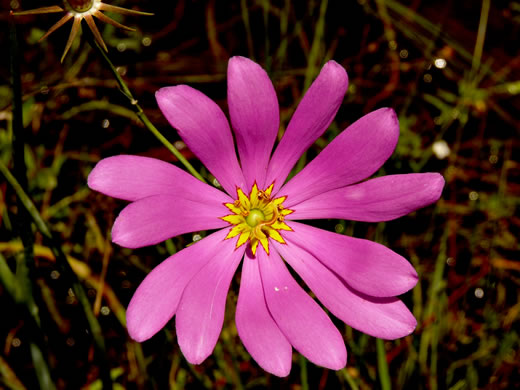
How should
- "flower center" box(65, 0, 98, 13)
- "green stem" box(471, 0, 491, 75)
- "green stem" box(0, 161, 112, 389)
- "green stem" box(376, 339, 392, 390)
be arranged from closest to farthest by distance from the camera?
"flower center" box(65, 0, 98, 13) < "green stem" box(0, 161, 112, 389) < "green stem" box(376, 339, 392, 390) < "green stem" box(471, 0, 491, 75)

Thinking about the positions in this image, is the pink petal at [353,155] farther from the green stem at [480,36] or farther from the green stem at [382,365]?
the green stem at [480,36]

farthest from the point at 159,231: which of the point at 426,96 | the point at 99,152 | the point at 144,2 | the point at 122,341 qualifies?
the point at 426,96

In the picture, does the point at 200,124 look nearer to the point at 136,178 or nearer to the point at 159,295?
the point at 136,178

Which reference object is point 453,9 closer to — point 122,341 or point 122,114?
point 122,114

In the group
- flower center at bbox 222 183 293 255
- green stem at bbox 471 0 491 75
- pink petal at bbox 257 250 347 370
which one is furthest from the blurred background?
pink petal at bbox 257 250 347 370

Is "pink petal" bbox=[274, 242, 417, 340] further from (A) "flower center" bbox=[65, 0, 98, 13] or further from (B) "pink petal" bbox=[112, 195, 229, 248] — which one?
(A) "flower center" bbox=[65, 0, 98, 13]

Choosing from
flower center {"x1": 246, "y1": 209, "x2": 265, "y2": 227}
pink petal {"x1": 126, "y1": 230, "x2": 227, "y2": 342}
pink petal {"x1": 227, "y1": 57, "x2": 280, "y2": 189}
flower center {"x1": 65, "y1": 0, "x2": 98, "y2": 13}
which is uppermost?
flower center {"x1": 65, "y1": 0, "x2": 98, "y2": 13}

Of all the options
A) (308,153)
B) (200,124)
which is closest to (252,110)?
(200,124)

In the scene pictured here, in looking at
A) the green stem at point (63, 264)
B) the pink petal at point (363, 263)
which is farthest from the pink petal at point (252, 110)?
the green stem at point (63, 264)
